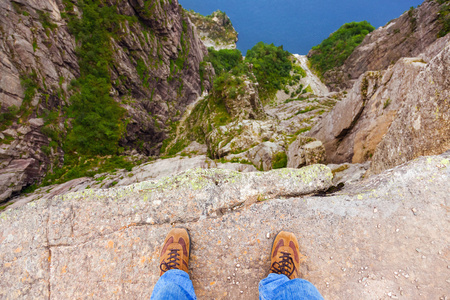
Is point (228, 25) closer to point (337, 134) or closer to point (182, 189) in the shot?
point (337, 134)

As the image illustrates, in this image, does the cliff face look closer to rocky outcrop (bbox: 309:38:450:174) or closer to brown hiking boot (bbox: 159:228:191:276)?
brown hiking boot (bbox: 159:228:191:276)

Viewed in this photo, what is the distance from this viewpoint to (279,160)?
13375 millimetres

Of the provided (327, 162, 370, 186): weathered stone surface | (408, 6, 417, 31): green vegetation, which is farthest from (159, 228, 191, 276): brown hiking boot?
(408, 6, 417, 31): green vegetation

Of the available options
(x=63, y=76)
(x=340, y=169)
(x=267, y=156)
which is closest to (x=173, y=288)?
(x=340, y=169)

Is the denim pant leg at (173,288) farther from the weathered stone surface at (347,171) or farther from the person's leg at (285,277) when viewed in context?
the weathered stone surface at (347,171)

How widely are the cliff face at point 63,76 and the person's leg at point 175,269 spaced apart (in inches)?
759

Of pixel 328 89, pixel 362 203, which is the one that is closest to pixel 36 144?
pixel 362 203

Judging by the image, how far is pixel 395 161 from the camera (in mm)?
4496

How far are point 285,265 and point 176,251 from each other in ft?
6.67

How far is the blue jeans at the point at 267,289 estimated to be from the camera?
2545 mm

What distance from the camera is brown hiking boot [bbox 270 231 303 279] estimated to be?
2.91 m

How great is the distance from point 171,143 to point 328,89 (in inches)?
1384

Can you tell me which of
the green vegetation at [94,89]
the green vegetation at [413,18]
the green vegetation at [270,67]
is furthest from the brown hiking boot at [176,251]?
the green vegetation at [413,18]

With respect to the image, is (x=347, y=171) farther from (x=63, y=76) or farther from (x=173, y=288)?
(x=63, y=76)
